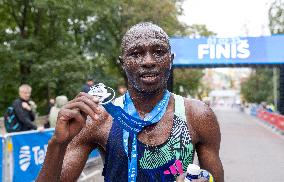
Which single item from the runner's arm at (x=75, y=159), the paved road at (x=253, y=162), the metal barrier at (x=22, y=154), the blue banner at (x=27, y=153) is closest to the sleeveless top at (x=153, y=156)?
the runner's arm at (x=75, y=159)

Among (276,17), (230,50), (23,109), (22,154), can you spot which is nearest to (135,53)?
(22,154)

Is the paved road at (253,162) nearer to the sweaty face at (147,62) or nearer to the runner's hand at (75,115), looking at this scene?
the sweaty face at (147,62)

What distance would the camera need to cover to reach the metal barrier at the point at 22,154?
21.2ft

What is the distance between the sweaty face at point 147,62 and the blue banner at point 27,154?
197 inches

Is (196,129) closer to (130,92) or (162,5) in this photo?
(130,92)

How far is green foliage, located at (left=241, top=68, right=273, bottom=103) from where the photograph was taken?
51.8 m

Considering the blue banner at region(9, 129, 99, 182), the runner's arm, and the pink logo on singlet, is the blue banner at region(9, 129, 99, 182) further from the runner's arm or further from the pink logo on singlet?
the pink logo on singlet

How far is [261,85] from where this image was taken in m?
56.3

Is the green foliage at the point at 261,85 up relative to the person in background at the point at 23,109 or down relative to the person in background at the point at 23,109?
down

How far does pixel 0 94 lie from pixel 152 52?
2567 cm

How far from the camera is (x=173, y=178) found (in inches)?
72.6

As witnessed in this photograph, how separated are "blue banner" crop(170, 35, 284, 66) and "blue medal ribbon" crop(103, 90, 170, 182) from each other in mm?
20539

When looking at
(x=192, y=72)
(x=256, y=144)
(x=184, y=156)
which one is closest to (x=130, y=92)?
→ (x=184, y=156)

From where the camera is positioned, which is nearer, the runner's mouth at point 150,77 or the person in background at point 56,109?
the runner's mouth at point 150,77
